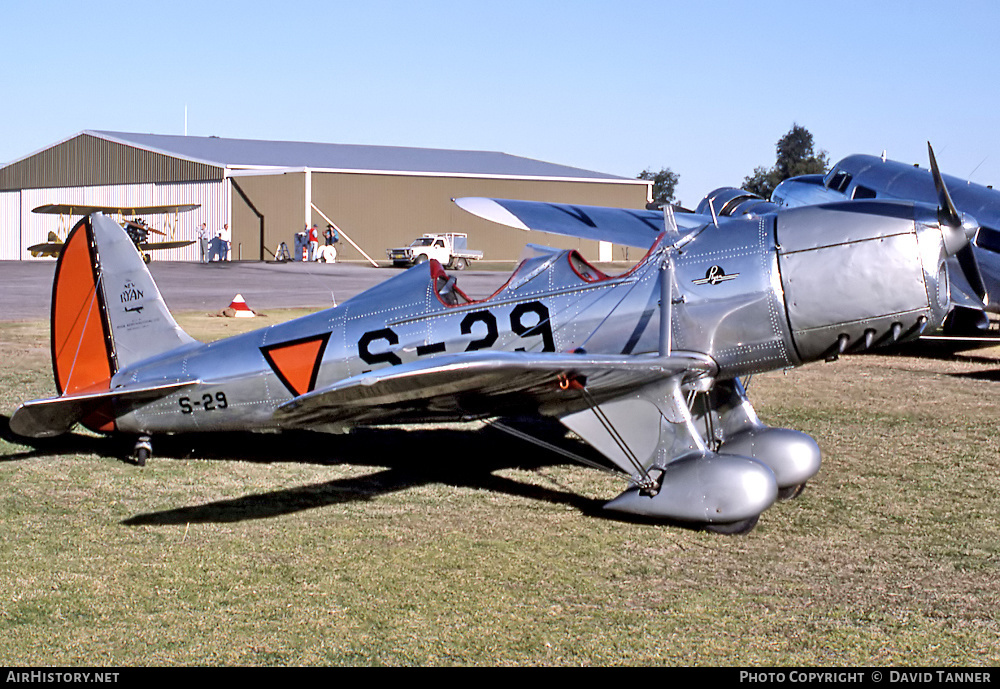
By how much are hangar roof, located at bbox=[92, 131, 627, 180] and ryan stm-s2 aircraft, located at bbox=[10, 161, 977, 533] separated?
39971 mm

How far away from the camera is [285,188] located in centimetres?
4481

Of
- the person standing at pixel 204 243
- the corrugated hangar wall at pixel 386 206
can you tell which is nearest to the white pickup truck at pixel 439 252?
the corrugated hangar wall at pixel 386 206

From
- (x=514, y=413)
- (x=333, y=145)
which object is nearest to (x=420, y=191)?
(x=333, y=145)

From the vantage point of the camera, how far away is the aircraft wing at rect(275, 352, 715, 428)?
5062 mm

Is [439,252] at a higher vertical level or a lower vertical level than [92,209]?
lower

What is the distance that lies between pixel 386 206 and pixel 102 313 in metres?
39.6

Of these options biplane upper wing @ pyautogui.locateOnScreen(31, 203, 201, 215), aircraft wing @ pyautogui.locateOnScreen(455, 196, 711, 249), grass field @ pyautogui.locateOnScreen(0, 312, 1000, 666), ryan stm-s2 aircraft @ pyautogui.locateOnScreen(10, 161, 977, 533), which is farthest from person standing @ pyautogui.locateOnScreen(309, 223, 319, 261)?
ryan stm-s2 aircraft @ pyautogui.locateOnScreen(10, 161, 977, 533)

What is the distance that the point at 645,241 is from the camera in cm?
1022

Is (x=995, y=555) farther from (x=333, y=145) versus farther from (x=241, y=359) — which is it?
(x=333, y=145)

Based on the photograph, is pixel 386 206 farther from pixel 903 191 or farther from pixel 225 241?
pixel 903 191

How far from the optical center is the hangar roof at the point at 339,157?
47812 millimetres

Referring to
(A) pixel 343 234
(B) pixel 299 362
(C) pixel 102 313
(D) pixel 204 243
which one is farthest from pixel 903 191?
(D) pixel 204 243

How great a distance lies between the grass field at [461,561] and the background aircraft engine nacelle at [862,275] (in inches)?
48.4

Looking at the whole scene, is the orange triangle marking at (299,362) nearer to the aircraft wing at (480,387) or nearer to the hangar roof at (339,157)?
the aircraft wing at (480,387)
